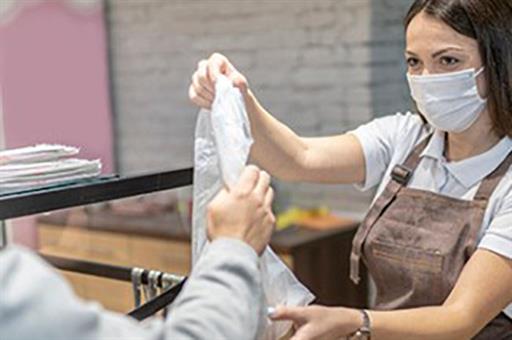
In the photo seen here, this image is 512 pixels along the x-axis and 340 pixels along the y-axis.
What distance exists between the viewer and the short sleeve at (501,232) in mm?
1149

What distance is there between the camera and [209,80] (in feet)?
3.72

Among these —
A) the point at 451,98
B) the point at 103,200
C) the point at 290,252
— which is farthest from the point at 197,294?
the point at 290,252

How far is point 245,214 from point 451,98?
646mm

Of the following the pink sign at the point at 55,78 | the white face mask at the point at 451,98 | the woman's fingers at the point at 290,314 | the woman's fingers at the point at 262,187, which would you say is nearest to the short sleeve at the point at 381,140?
the white face mask at the point at 451,98

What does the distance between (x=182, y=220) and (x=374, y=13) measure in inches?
43.4

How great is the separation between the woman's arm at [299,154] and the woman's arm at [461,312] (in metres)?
0.37

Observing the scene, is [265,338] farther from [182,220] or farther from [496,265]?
[182,220]

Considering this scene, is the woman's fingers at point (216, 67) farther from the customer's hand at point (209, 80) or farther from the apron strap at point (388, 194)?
the apron strap at point (388, 194)

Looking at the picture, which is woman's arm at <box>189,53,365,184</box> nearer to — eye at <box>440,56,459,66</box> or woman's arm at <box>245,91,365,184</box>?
woman's arm at <box>245,91,365,184</box>

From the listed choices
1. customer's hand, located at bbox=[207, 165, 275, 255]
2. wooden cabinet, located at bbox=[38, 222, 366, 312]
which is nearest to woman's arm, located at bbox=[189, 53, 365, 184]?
customer's hand, located at bbox=[207, 165, 275, 255]

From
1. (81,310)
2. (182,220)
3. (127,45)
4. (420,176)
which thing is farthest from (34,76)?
(81,310)

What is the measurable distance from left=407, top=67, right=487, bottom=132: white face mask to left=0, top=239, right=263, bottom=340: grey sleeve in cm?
67

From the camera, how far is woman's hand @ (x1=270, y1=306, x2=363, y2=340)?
101 cm

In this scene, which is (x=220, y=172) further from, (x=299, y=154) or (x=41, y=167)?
(x=299, y=154)
